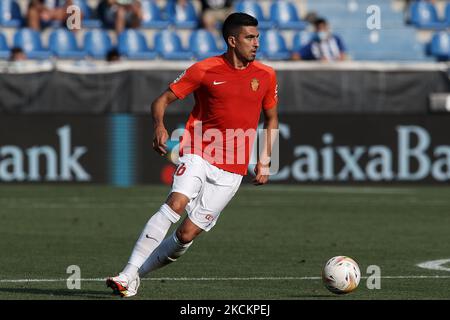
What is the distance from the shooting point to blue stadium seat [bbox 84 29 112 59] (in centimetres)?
2386

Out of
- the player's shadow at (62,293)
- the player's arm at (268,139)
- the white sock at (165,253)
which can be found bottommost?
the player's shadow at (62,293)

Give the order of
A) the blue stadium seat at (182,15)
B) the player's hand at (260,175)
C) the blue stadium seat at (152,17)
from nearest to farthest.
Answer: the player's hand at (260,175), the blue stadium seat at (152,17), the blue stadium seat at (182,15)

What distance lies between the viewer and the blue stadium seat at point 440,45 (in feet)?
83.6

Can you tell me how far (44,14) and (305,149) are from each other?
20.9 feet

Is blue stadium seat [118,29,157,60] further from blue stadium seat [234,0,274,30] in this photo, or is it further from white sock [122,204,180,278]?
white sock [122,204,180,278]

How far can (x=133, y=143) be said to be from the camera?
20734 millimetres

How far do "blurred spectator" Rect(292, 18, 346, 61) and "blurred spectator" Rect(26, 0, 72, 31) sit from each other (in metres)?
4.60

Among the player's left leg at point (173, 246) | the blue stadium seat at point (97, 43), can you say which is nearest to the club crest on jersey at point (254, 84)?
the player's left leg at point (173, 246)

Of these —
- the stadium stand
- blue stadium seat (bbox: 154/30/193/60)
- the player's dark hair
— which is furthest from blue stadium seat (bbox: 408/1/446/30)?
the player's dark hair

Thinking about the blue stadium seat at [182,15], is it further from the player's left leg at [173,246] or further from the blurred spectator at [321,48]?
the player's left leg at [173,246]

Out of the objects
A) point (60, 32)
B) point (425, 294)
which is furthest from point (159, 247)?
point (60, 32)

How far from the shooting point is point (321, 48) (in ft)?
75.3

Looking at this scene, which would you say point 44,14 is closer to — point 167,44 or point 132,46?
point 132,46

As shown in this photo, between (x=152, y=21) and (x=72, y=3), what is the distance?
1.87m
